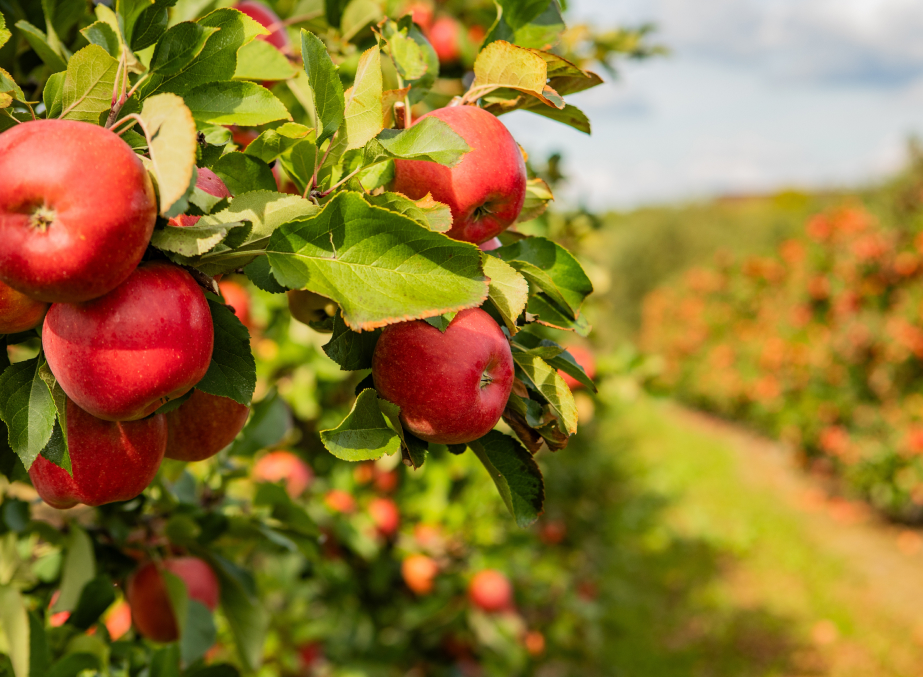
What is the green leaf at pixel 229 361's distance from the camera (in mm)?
562

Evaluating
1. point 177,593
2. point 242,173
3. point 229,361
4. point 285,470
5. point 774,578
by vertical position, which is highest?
point 242,173

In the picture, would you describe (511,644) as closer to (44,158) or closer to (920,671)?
(44,158)

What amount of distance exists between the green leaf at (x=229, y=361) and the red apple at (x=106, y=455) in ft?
0.29

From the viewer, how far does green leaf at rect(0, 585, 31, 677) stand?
2.47 ft

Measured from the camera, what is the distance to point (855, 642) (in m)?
4.18

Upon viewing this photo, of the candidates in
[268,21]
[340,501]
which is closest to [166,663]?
[268,21]

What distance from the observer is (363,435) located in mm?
539

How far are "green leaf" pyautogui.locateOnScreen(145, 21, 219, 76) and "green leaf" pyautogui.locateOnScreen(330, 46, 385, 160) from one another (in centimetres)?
11

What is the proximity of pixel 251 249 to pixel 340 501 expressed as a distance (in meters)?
1.72

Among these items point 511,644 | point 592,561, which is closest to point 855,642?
point 592,561

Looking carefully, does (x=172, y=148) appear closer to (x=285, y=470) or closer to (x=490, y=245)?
(x=490, y=245)

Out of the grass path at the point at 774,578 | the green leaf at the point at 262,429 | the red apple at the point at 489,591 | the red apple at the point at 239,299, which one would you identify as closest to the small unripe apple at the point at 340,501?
the red apple at the point at 489,591

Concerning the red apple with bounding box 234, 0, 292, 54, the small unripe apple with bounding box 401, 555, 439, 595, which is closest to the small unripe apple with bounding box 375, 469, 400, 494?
the small unripe apple with bounding box 401, 555, 439, 595

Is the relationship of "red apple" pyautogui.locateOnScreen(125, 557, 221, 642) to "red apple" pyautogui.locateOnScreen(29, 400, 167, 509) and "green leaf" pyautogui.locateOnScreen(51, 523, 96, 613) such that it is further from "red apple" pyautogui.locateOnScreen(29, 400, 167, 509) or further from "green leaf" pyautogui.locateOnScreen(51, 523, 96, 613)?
"red apple" pyautogui.locateOnScreen(29, 400, 167, 509)
